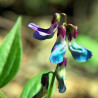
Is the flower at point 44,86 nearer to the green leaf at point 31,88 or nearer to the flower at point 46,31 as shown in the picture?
the green leaf at point 31,88

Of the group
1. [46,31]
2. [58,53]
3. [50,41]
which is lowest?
[58,53]

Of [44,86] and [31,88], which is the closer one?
[44,86]

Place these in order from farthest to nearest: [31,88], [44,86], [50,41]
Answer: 1. [50,41]
2. [31,88]
3. [44,86]

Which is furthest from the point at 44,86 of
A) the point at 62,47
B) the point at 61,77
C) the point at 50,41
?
the point at 50,41

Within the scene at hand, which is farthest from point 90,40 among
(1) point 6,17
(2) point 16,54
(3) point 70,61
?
(2) point 16,54

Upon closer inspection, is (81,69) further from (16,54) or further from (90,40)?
(16,54)

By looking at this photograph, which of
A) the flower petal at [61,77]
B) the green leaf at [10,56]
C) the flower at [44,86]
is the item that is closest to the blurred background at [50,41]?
the green leaf at [10,56]

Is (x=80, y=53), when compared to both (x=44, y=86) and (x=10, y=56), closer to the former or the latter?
(x=44, y=86)
